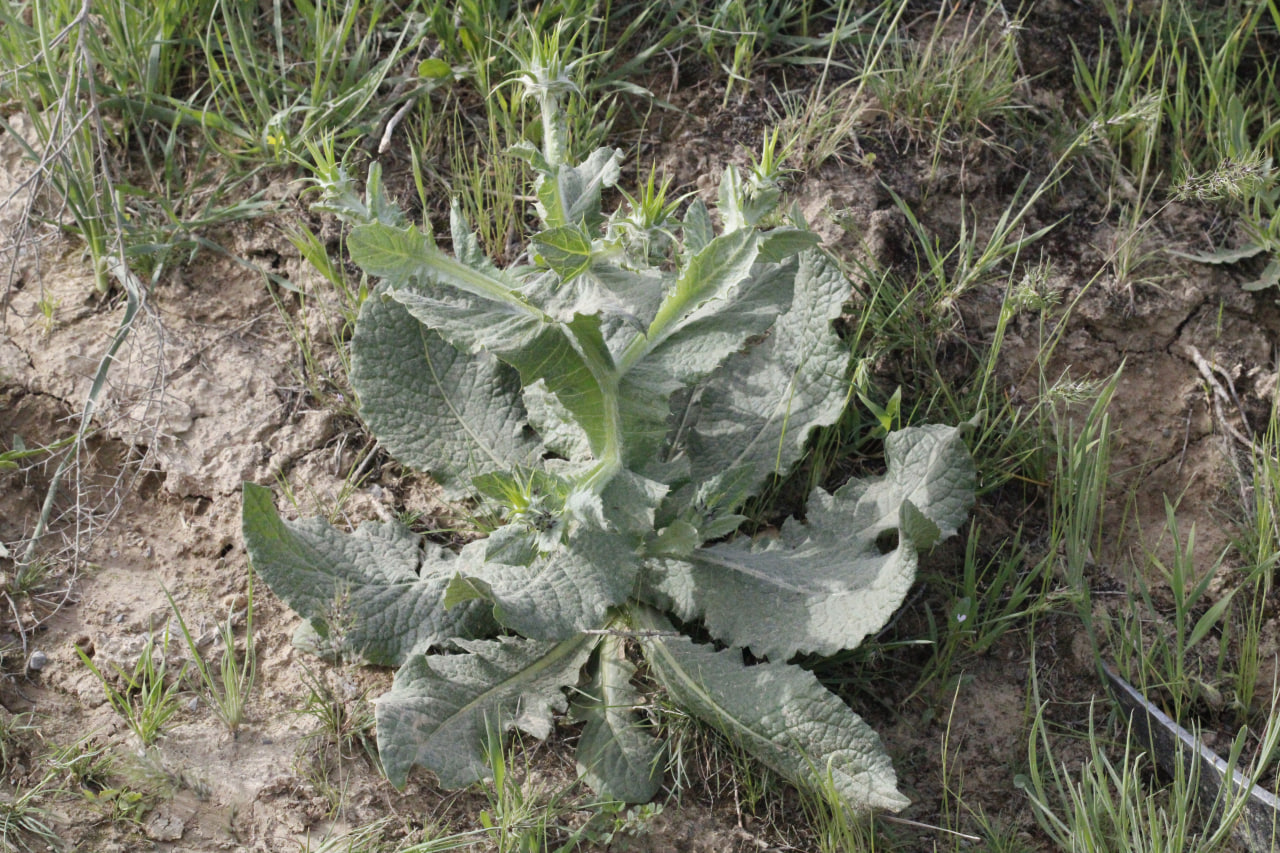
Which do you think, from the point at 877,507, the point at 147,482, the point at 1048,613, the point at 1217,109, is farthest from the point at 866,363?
the point at 147,482

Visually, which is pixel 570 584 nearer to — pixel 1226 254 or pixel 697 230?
pixel 697 230

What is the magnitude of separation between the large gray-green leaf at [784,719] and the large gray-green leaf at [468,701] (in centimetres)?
21

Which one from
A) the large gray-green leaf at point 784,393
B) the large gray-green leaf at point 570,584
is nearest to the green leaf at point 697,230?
the large gray-green leaf at point 784,393

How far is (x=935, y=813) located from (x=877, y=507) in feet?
2.05

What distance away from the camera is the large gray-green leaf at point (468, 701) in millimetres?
2174

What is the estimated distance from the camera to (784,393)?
2.65 meters

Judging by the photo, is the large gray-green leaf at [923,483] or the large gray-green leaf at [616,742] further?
the large gray-green leaf at [923,483]

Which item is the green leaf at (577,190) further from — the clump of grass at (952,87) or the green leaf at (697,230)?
the clump of grass at (952,87)

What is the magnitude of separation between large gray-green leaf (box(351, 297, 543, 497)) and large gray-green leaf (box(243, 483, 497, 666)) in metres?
0.23

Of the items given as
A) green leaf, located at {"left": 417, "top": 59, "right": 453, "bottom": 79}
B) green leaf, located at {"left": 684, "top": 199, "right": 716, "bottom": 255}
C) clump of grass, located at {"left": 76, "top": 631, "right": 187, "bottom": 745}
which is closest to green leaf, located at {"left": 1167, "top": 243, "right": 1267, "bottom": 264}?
green leaf, located at {"left": 684, "top": 199, "right": 716, "bottom": 255}

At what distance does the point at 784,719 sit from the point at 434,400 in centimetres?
103

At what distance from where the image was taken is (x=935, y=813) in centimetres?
232

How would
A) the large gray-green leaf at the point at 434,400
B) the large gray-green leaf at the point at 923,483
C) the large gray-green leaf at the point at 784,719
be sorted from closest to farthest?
1. the large gray-green leaf at the point at 784,719
2. the large gray-green leaf at the point at 923,483
3. the large gray-green leaf at the point at 434,400

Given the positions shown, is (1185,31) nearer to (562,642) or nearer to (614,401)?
(614,401)
